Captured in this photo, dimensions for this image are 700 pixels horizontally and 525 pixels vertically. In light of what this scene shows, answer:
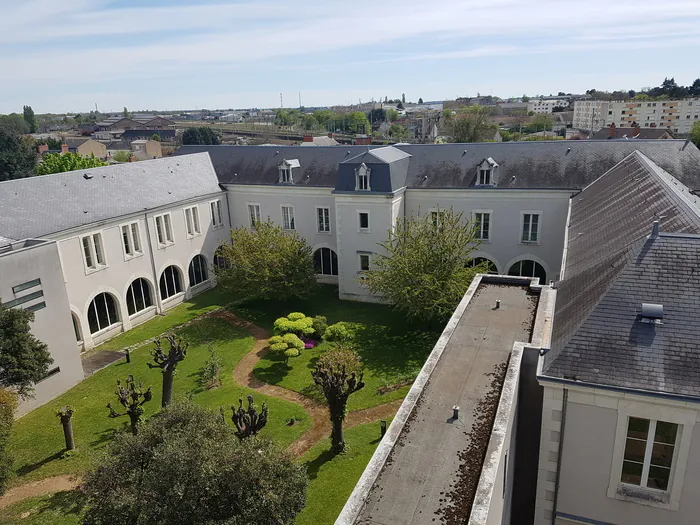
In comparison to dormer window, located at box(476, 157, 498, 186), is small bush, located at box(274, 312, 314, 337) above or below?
below

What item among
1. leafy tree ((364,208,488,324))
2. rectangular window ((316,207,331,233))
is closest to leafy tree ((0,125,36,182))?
rectangular window ((316,207,331,233))

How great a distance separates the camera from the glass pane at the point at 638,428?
12.0 meters

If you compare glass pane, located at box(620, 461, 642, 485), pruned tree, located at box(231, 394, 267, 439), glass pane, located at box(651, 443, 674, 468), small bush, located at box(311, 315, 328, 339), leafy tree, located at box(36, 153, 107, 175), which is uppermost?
leafy tree, located at box(36, 153, 107, 175)

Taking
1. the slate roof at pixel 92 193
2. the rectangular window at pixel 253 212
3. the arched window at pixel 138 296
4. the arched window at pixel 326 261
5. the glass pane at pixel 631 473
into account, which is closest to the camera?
the glass pane at pixel 631 473

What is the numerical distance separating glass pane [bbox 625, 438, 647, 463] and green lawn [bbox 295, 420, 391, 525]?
30.8ft

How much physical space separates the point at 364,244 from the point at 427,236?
6.89 m

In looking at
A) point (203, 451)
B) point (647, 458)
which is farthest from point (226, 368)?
point (647, 458)

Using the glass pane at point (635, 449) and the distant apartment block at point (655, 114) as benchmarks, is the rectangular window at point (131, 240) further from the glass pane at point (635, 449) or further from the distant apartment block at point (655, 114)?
the distant apartment block at point (655, 114)

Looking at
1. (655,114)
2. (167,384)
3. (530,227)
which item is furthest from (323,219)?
(655,114)

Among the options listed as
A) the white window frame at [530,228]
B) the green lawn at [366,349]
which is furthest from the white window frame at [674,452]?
the white window frame at [530,228]

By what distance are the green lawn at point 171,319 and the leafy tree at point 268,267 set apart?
103 inches

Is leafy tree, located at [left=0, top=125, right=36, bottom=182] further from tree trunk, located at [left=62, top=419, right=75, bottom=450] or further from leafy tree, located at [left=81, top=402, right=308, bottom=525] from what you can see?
leafy tree, located at [left=81, top=402, right=308, bottom=525]

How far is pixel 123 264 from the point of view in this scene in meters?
32.1

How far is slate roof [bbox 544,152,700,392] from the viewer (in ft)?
40.2
